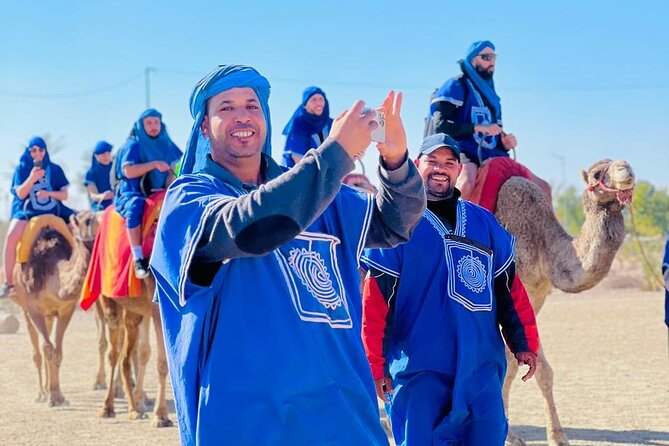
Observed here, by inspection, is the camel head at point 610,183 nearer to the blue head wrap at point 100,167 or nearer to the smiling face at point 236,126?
the smiling face at point 236,126

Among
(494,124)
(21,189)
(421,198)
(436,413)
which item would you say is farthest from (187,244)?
(21,189)

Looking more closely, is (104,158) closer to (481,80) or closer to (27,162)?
(27,162)

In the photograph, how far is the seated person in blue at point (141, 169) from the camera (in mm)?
9812

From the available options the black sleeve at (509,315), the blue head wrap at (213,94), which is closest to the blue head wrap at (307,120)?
the black sleeve at (509,315)

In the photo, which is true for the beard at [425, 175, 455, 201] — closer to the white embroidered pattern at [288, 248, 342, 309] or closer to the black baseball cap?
the black baseball cap

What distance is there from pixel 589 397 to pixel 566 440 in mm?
3182

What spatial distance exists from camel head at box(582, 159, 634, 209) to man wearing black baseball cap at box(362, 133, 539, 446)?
229 centimetres

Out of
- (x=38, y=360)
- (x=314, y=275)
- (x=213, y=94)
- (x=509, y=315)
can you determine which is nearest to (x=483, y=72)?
(x=509, y=315)

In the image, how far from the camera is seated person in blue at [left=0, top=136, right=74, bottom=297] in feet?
39.8

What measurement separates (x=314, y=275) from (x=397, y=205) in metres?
0.40

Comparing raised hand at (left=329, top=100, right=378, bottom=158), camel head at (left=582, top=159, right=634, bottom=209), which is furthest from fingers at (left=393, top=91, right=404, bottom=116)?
camel head at (left=582, top=159, right=634, bottom=209)

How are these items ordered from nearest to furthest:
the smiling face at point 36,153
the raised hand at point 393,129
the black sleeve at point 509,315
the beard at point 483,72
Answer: the raised hand at point 393,129 → the black sleeve at point 509,315 → the beard at point 483,72 → the smiling face at point 36,153

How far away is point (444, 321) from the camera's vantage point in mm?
4965

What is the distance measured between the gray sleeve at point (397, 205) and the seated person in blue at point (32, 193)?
9418 mm
